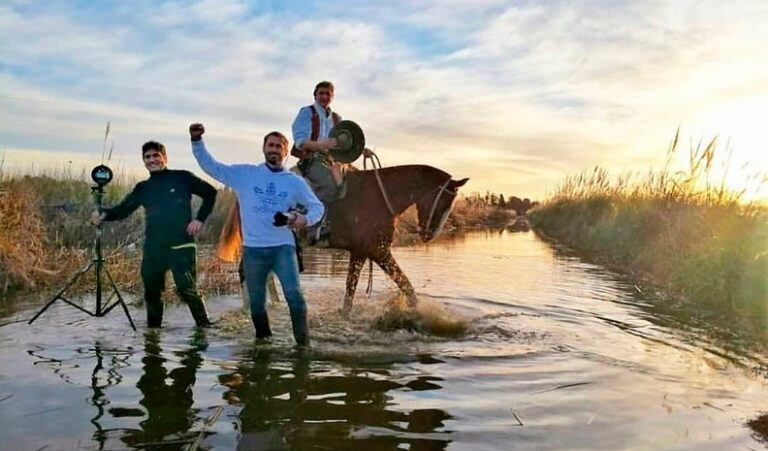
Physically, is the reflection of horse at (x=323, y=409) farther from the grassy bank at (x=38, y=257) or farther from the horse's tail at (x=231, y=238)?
the grassy bank at (x=38, y=257)

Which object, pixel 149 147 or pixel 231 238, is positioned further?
pixel 231 238

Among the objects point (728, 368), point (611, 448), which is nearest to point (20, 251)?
point (611, 448)

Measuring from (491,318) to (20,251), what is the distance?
6492 millimetres

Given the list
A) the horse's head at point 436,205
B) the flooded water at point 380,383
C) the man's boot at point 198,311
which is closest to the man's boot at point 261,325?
the flooded water at point 380,383

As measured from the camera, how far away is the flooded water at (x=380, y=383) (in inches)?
159

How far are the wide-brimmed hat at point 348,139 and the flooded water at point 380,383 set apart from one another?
6.14ft

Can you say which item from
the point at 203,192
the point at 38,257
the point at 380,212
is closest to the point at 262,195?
the point at 203,192

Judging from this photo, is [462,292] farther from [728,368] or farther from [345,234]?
[728,368]

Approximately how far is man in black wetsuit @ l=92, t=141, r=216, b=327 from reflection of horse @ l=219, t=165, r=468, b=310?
4.49 feet

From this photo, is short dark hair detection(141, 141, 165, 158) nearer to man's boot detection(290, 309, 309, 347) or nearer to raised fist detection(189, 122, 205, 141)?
raised fist detection(189, 122, 205, 141)

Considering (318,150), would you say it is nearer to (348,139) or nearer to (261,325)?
(348,139)

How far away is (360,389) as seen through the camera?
4.99 meters

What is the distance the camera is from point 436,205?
8.30 metres

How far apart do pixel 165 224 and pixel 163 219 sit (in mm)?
55
